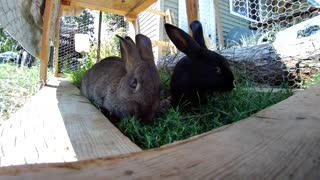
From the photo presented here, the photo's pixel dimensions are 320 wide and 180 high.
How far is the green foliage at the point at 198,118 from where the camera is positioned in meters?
1.67

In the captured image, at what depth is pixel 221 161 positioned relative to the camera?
0.60 m

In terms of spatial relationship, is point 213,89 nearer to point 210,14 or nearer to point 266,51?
point 266,51

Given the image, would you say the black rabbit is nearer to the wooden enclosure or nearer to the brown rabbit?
the brown rabbit

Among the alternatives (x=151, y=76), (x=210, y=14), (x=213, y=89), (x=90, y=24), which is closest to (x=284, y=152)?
(x=151, y=76)

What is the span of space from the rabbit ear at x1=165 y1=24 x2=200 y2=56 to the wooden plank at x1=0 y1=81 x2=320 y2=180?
1.48 m

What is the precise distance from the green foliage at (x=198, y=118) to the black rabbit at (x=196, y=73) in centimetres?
12

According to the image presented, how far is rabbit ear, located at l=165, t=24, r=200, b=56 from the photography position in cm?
228

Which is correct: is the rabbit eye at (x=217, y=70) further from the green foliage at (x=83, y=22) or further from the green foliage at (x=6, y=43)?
the green foliage at (x=83, y=22)

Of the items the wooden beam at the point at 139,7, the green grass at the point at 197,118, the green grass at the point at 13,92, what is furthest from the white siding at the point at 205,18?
the green grass at the point at 197,118

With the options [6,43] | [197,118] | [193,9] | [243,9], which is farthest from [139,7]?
[243,9]

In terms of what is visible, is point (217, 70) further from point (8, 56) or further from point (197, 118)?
point (8, 56)

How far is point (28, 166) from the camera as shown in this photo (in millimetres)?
513

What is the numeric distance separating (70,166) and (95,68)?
263 cm

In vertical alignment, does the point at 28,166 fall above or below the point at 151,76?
below
